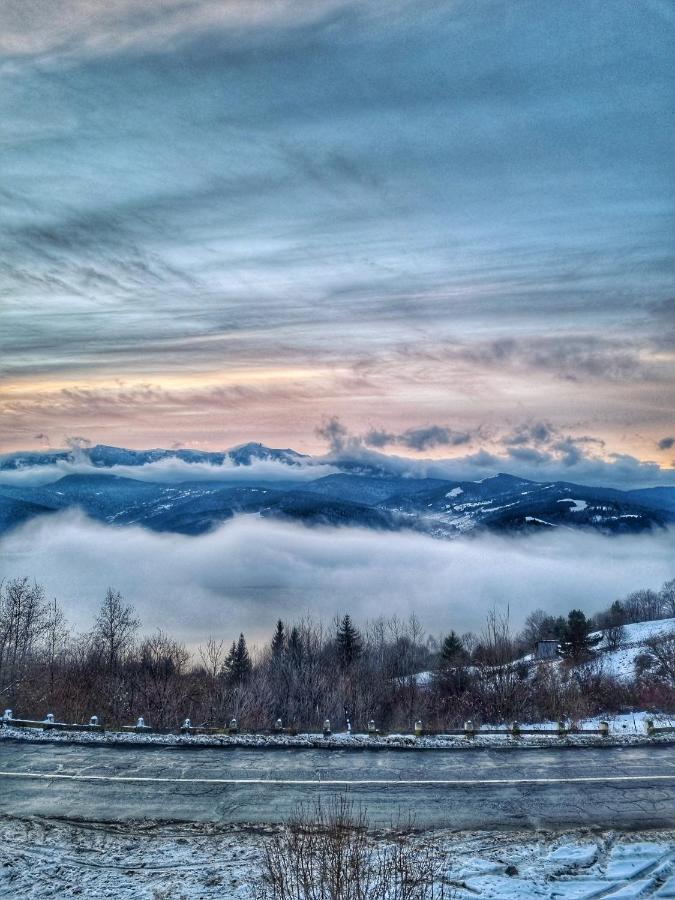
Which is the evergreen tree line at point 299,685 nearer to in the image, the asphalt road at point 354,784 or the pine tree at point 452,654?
the pine tree at point 452,654

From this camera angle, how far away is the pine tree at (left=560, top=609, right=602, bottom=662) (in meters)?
99.2

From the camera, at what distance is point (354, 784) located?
19781 millimetres

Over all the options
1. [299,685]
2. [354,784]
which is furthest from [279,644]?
[354,784]

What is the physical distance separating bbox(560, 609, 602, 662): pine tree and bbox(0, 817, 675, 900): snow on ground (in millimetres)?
89110

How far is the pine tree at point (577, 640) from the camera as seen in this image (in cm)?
9924

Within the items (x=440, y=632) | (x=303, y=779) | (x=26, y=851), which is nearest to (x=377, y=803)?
(x=303, y=779)

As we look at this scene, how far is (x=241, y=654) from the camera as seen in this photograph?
86.3 metres

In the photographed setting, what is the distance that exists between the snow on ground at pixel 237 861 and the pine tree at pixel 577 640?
292 feet

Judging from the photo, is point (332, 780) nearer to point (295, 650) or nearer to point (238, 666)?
point (295, 650)

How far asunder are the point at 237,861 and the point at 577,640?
9783cm

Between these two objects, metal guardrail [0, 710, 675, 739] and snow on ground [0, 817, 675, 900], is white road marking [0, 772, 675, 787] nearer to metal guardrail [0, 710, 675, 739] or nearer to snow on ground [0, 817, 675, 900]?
snow on ground [0, 817, 675, 900]

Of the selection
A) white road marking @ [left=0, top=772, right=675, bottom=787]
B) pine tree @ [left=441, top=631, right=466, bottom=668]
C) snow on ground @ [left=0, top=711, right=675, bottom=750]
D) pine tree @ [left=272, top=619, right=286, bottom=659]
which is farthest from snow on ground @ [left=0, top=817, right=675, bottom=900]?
pine tree @ [left=272, top=619, right=286, bottom=659]

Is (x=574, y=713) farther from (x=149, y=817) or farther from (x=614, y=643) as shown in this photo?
(x=614, y=643)

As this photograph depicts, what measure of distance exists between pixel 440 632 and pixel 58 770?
179347mm
